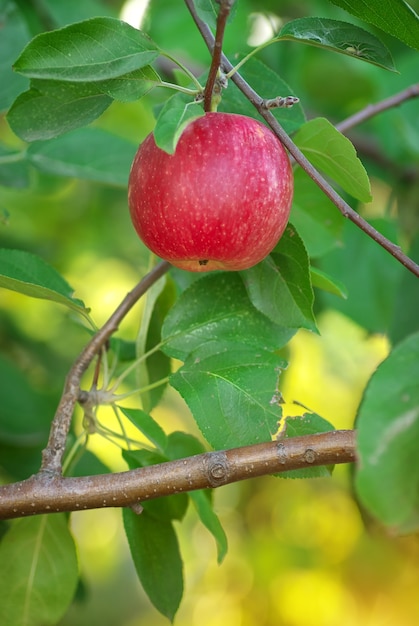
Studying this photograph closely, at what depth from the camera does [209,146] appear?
60cm

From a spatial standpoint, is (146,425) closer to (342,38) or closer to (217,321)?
(217,321)

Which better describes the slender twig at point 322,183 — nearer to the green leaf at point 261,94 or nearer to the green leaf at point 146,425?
the green leaf at point 261,94

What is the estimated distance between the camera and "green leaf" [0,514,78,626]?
2.52 ft

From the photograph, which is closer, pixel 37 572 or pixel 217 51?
pixel 217 51

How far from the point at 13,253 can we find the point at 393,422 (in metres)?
0.49

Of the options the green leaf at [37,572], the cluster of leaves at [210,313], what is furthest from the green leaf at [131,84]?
the green leaf at [37,572]

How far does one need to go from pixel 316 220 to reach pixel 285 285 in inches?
10.3

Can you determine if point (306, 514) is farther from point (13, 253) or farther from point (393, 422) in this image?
point (393, 422)

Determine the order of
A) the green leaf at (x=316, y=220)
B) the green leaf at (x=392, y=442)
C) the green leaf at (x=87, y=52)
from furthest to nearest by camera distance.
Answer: the green leaf at (x=316, y=220)
the green leaf at (x=87, y=52)
the green leaf at (x=392, y=442)

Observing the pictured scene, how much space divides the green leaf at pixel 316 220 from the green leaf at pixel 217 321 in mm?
203

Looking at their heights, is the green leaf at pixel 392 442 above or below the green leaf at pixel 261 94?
below

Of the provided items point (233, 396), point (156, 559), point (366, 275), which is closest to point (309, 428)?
point (233, 396)

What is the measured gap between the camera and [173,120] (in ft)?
1.78

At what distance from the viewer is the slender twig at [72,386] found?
676mm
